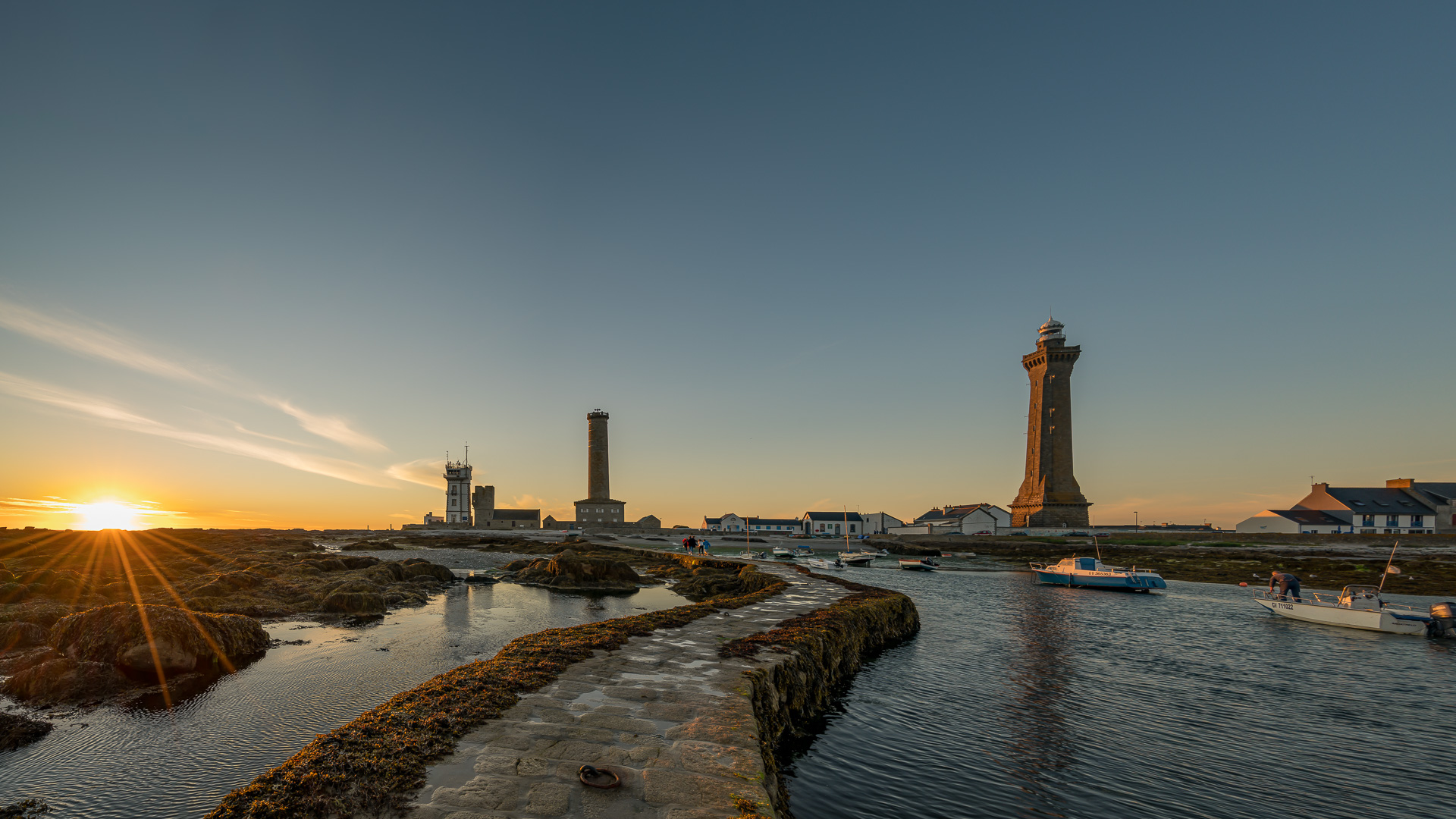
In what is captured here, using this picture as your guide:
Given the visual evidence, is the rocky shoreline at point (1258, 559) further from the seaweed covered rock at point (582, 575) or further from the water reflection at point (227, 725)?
the water reflection at point (227, 725)

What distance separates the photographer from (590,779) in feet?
20.6

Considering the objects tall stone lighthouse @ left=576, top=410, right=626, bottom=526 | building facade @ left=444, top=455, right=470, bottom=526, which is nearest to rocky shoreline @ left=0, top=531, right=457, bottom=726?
tall stone lighthouse @ left=576, top=410, right=626, bottom=526

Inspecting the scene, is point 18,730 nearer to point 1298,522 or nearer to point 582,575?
point 582,575

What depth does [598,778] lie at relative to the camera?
20.8 ft

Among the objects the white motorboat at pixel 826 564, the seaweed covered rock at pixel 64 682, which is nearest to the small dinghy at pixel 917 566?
the white motorboat at pixel 826 564

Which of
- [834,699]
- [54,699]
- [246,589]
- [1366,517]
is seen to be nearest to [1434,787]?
[834,699]

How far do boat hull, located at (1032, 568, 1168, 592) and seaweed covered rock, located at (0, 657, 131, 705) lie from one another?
50.2 metres

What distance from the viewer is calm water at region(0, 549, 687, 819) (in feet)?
26.9

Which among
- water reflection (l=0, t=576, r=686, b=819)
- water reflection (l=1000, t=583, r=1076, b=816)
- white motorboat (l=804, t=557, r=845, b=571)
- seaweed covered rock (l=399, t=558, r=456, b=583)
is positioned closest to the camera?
water reflection (l=0, t=576, r=686, b=819)

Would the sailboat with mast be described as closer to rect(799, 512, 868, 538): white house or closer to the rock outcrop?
the rock outcrop

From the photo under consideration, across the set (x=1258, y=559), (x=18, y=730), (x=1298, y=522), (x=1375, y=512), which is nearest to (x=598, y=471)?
(x=1258, y=559)

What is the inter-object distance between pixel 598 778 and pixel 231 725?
9.50 meters

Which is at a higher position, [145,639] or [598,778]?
[598,778]

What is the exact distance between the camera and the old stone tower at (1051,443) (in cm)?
9962
